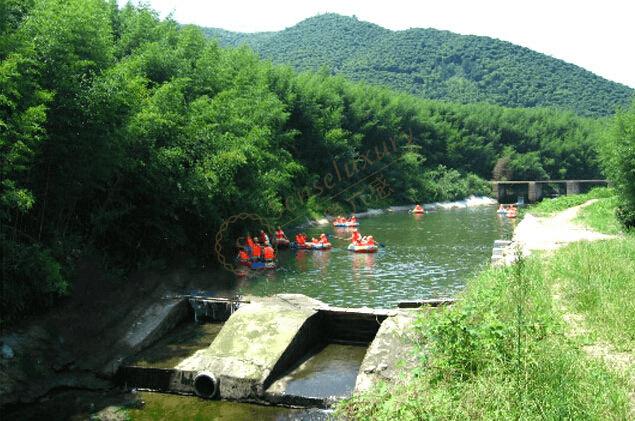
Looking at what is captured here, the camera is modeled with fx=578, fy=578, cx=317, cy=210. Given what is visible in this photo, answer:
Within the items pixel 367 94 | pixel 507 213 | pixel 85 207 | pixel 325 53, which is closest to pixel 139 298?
pixel 85 207

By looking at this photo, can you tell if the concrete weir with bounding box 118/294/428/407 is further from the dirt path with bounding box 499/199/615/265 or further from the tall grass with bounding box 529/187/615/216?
the tall grass with bounding box 529/187/615/216

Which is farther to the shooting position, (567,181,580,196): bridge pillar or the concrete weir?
(567,181,580,196): bridge pillar

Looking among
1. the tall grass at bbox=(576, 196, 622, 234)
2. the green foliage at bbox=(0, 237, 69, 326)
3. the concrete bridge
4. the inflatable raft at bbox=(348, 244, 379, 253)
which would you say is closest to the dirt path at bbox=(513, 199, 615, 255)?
the tall grass at bbox=(576, 196, 622, 234)

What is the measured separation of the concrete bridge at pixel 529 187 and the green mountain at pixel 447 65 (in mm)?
39357

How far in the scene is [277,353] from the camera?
10711 millimetres

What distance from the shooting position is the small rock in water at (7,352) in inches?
399

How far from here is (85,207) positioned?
1396 centimetres

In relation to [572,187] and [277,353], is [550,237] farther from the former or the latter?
[572,187]

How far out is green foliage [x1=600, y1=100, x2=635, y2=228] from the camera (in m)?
22.0

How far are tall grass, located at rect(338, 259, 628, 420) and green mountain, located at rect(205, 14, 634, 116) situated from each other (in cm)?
9418

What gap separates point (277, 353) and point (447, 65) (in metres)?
113

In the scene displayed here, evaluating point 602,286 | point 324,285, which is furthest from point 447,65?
point 602,286

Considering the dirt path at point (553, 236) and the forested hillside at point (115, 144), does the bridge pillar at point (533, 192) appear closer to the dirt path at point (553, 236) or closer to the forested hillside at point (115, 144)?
the forested hillside at point (115, 144)

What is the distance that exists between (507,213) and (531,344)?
122ft
